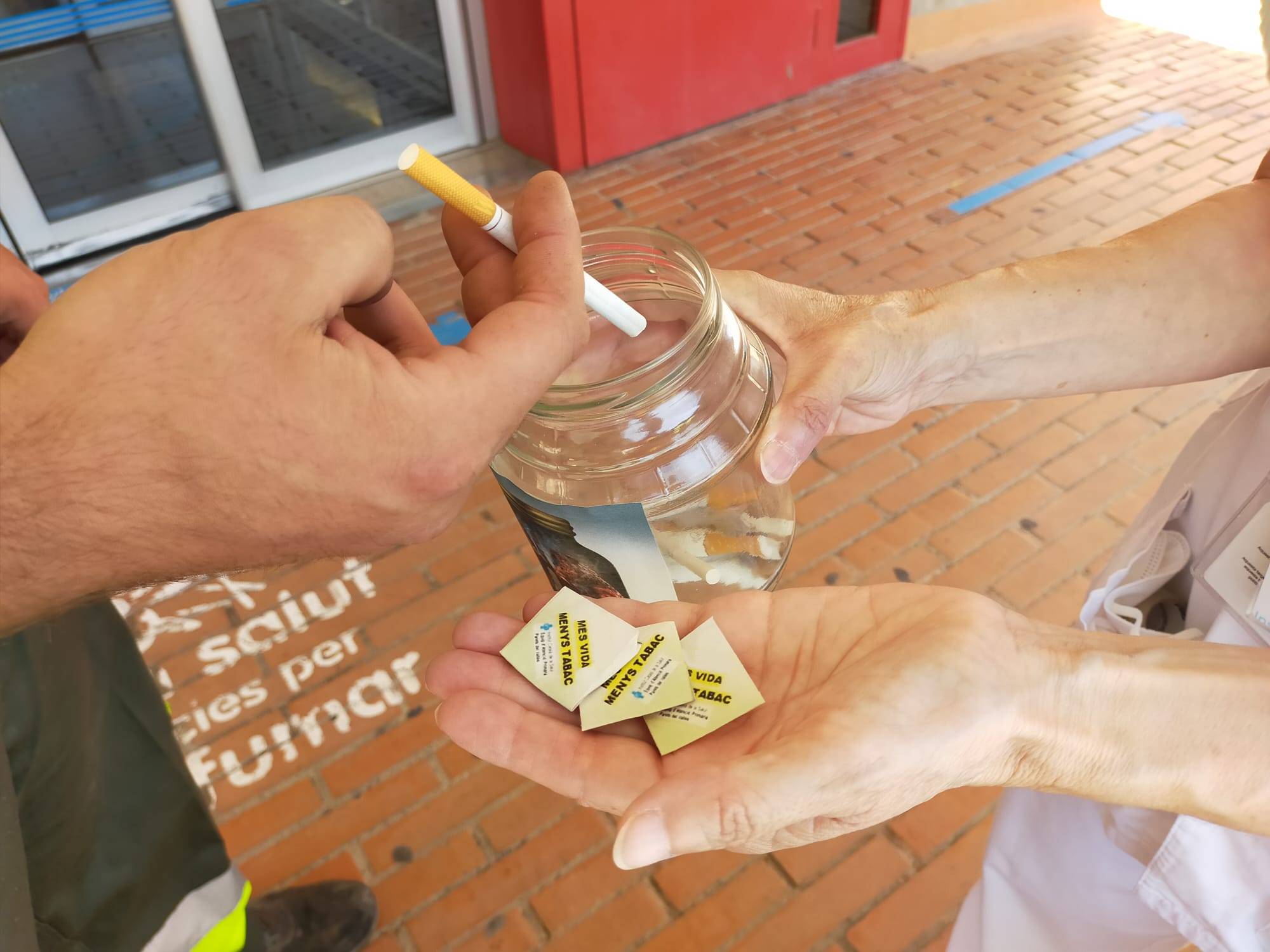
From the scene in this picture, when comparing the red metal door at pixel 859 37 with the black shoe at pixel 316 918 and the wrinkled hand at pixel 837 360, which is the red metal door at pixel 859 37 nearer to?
the wrinkled hand at pixel 837 360

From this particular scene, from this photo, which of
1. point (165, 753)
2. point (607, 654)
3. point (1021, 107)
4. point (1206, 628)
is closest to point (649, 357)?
point (607, 654)

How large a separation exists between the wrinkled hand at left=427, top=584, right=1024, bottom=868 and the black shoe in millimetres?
661

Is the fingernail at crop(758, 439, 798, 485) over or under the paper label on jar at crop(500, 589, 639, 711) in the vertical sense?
over

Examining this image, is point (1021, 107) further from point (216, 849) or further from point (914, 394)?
point (216, 849)

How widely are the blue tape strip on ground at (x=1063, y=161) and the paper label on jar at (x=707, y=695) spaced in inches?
84.7

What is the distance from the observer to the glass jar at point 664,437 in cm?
74

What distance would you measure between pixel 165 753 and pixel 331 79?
8.19ft

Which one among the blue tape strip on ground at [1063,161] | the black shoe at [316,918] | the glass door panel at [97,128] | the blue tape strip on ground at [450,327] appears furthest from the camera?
the blue tape strip on ground at [1063,161]

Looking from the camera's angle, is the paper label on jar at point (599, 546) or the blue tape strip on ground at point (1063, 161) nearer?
the paper label on jar at point (599, 546)

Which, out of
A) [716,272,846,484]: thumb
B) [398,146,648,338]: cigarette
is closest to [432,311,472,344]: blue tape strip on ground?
[716,272,846,484]: thumb

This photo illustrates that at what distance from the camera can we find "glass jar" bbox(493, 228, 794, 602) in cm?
74

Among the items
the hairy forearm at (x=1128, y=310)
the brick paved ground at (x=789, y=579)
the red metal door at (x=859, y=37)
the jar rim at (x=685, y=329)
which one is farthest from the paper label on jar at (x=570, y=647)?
the red metal door at (x=859, y=37)

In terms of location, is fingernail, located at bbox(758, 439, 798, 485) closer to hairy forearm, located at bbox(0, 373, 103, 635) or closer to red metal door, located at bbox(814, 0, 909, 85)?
hairy forearm, located at bbox(0, 373, 103, 635)

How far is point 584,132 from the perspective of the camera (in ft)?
9.21
